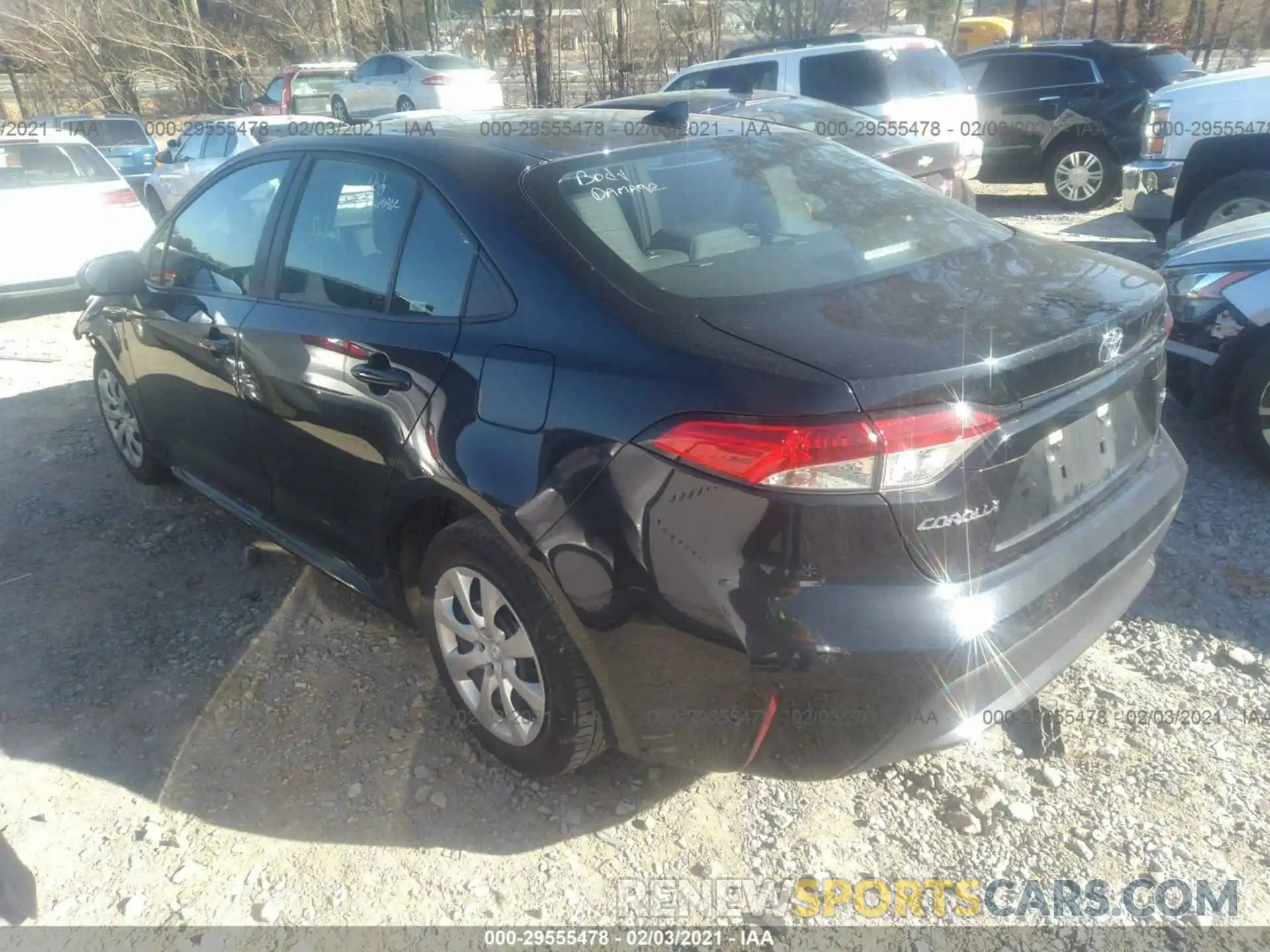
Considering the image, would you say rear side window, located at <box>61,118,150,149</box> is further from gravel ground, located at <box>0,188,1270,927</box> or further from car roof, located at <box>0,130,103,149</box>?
gravel ground, located at <box>0,188,1270,927</box>

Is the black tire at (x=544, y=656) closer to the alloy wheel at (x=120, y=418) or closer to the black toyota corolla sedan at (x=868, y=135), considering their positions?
the alloy wheel at (x=120, y=418)

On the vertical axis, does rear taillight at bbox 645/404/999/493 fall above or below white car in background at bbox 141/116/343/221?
above

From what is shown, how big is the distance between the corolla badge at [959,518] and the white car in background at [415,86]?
18.2m

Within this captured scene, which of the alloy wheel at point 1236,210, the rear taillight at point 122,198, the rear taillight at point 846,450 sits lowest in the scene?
the alloy wheel at point 1236,210

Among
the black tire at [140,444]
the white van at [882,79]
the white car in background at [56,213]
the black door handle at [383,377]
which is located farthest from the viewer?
the white van at [882,79]

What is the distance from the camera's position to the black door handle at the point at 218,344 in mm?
3295

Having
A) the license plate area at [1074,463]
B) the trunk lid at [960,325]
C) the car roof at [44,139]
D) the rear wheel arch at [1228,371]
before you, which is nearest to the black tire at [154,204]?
the car roof at [44,139]

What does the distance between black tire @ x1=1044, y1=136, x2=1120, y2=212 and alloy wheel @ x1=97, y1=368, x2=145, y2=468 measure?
9.41 m

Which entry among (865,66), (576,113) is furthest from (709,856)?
(865,66)

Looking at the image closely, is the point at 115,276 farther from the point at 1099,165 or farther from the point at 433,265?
the point at 1099,165

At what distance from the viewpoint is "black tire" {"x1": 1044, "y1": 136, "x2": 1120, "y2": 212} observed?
33.0 feet

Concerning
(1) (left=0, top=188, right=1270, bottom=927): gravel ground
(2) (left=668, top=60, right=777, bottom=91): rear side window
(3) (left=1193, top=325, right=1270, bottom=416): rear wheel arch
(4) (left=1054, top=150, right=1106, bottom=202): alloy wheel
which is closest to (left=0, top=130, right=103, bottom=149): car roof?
(2) (left=668, top=60, right=777, bottom=91): rear side window

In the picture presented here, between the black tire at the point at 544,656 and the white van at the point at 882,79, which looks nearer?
the black tire at the point at 544,656

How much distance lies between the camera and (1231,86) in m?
7.02
